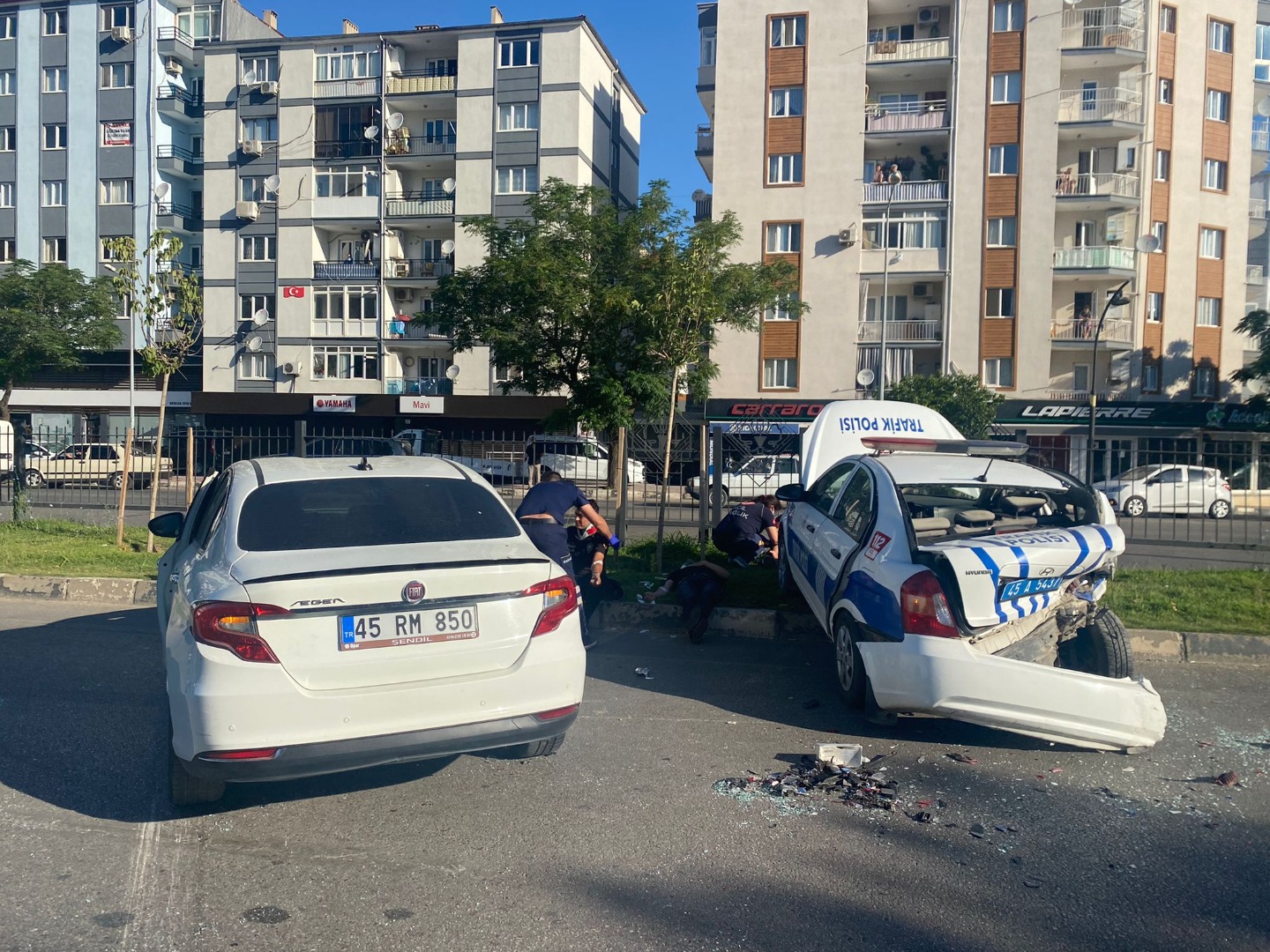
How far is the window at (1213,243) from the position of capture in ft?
130

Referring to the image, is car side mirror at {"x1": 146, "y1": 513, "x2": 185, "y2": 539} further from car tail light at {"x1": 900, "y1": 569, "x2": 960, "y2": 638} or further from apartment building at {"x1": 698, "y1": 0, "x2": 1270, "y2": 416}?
apartment building at {"x1": 698, "y1": 0, "x2": 1270, "y2": 416}

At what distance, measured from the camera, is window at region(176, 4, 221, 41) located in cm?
4806

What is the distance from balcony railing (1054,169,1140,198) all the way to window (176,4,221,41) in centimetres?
3903

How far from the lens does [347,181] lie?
44.9 m

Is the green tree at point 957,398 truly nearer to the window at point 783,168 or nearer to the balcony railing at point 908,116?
the window at point 783,168

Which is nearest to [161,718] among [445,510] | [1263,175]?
[445,510]

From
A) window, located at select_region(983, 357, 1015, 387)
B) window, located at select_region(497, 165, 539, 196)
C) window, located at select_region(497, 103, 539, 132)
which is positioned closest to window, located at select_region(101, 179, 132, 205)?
window, located at select_region(497, 165, 539, 196)

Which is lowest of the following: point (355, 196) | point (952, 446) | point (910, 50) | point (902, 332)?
point (952, 446)

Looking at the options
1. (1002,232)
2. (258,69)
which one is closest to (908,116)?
(1002,232)

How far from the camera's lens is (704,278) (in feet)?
34.4

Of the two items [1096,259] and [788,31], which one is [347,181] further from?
[1096,259]

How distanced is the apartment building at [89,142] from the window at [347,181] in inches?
300

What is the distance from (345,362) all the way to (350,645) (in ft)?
141

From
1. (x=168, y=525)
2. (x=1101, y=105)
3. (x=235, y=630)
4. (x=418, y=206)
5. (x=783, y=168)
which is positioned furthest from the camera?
(x=418, y=206)
